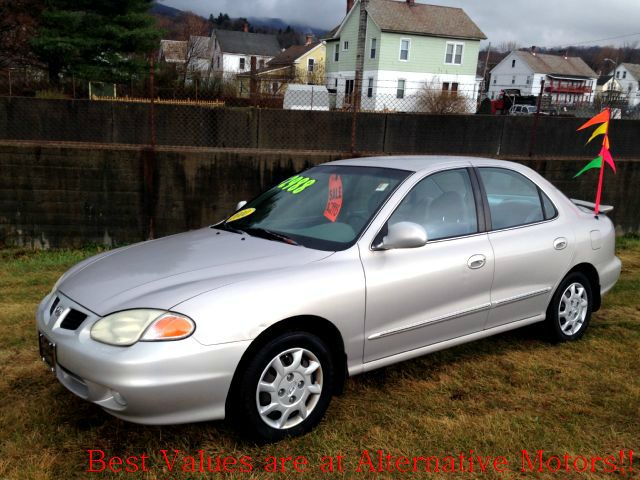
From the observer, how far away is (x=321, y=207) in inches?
148

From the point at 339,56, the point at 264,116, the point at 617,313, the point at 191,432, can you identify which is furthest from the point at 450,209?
the point at 339,56

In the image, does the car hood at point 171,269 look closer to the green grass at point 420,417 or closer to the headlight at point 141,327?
the headlight at point 141,327

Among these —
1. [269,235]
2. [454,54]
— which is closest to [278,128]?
[269,235]

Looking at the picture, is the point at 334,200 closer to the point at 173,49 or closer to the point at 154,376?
the point at 154,376

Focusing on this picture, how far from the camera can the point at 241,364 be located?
278cm

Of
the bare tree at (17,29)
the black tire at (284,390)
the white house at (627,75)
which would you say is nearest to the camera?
the black tire at (284,390)

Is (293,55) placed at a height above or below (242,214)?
above

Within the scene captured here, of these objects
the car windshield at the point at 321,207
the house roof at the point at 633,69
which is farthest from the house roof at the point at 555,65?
the car windshield at the point at 321,207

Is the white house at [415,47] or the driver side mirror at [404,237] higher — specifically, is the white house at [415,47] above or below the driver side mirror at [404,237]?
above

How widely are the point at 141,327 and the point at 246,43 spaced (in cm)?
7161

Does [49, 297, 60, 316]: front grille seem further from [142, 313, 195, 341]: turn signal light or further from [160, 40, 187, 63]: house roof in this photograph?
[160, 40, 187, 63]: house roof

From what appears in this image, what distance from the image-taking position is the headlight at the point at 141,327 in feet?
8.62

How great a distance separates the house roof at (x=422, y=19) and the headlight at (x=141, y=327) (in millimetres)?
40544

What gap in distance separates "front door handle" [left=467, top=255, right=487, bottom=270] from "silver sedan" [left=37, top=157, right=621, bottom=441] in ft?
0.03
